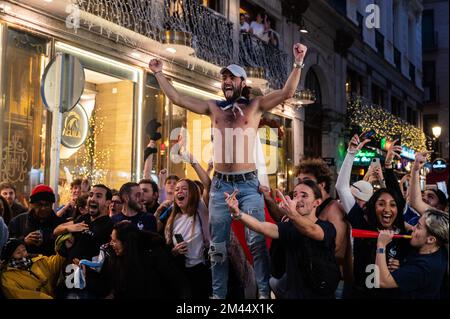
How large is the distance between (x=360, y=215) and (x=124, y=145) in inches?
263

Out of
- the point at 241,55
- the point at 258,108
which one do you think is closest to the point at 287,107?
the point at 241,55

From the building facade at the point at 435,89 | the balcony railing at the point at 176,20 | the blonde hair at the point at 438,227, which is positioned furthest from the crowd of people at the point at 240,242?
the building facade at the point at 435,89

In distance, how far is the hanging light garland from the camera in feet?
58.4

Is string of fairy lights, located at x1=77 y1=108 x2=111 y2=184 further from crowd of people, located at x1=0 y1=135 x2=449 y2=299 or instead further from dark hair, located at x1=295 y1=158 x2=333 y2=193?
dark hair, located at x1=295 y1=158 x2=333 y2=193

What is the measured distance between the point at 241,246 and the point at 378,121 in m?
15.1

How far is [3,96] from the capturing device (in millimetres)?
7406

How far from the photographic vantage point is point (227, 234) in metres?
3.98

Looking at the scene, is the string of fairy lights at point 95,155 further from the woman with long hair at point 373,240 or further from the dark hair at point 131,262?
the woman with long hair at point 373,240

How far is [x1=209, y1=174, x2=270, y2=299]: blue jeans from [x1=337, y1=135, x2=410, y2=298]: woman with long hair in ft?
2.32

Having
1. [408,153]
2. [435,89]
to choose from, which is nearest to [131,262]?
[408,153]

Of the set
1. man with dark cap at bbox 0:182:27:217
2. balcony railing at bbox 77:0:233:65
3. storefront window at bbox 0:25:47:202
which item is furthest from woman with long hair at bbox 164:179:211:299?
balcony railing at bbox 77:0:233:65

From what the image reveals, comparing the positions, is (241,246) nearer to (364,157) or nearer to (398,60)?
(364,157)
